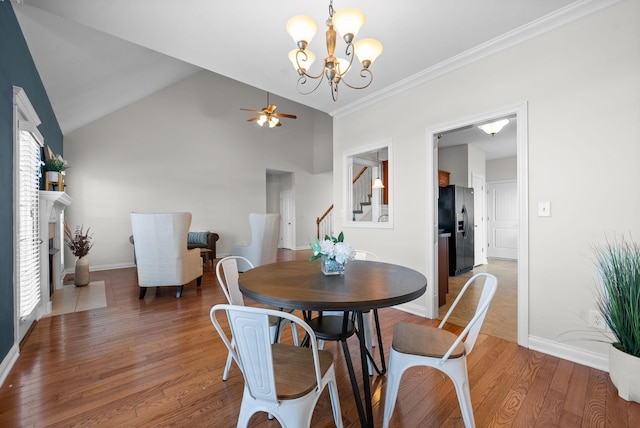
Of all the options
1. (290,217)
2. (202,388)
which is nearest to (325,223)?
(290,217)

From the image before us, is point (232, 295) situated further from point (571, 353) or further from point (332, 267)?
point (571, 353)

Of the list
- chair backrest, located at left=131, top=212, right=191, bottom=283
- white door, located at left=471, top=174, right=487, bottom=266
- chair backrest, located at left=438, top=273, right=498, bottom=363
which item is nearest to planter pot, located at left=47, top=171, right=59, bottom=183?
chair backrest, located at left=131, top=212, right=191, bottom=283

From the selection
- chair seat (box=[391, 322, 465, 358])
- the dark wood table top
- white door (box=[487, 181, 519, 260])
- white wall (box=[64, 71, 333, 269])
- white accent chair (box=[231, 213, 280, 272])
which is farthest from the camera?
white door (box=[487, 181, 519, 260])

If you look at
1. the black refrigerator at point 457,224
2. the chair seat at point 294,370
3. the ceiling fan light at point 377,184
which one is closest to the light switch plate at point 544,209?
the chair seat at point 294,370

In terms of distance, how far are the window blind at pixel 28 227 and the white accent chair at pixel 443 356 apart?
9.45ft

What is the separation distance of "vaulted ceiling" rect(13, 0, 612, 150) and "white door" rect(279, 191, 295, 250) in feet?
18.0

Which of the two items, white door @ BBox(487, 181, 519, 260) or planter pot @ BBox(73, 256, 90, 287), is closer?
planter pot @ BBox(73, 256, 90, 287)

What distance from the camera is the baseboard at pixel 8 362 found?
179 cm

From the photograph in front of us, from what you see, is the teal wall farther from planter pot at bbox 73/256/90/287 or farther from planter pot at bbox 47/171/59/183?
planter pot at bbox 73/256/90/287

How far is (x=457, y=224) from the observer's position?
5289 millimetres

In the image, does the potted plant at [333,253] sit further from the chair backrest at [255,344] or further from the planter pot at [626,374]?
the planter pot at [626,374]

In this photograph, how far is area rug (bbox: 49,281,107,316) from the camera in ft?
10.4

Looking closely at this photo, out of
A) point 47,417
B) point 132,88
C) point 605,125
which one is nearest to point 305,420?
point 47,417

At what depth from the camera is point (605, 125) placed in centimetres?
192
